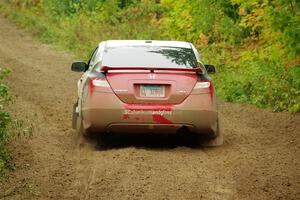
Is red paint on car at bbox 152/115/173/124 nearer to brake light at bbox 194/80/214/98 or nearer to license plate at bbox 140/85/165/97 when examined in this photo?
license plate at bbox 140/85/165/97

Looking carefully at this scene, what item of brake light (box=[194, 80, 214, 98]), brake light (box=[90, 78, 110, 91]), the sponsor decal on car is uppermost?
brake light (box=[90, 78, 110, 91])

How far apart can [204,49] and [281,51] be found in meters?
6.33

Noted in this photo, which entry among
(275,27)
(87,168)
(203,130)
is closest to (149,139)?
(203,130)

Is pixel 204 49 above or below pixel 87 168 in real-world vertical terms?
below

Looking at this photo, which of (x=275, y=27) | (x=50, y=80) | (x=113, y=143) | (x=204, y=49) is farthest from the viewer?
(x=204, y=49)

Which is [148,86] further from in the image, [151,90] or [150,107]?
[150,107]

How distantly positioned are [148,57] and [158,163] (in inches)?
73.4

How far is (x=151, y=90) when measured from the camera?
9.81m

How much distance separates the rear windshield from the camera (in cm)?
1007

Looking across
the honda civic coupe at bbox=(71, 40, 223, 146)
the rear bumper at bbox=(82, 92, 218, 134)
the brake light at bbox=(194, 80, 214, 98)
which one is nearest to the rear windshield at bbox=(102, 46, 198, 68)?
the honda civic coupe at bbox=(71, 40, 223, 146)

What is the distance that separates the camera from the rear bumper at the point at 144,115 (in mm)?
9758

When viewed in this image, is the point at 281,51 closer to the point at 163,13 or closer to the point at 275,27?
the point at 275,27

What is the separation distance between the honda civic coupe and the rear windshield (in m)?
0.01

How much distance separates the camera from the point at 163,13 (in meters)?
25.3
